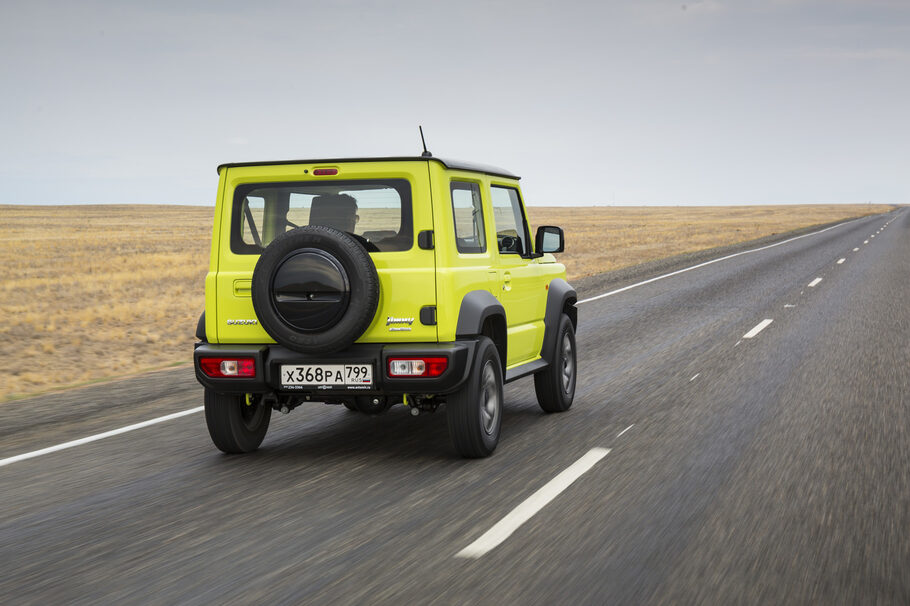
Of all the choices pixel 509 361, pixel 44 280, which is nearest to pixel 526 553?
pixel 509 361

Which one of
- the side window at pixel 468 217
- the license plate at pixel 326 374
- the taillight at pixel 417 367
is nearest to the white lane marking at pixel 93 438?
the license plate at pixel 326 374

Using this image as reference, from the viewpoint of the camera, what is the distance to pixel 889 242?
36.6 meters

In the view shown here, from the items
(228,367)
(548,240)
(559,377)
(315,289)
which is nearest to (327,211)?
(315,289)

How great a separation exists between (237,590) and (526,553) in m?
1.28

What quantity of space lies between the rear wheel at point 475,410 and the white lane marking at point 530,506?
0.61 metres

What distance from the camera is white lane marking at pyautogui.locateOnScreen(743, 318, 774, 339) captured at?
11.8 meters

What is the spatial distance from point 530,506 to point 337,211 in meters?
2.32

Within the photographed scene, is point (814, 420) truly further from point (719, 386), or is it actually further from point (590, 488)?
point (590, 488)

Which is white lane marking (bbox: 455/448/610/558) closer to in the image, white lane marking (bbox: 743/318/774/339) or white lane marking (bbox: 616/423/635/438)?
white lane marking (bbox: 616/423/635/438)

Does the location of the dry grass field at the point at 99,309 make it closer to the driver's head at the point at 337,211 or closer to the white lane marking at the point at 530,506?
the driver's head at the point at 337,211

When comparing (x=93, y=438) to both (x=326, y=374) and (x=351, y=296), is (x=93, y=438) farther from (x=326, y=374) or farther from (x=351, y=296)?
(x=351, y=296)

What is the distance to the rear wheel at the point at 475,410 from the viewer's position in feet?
19.0

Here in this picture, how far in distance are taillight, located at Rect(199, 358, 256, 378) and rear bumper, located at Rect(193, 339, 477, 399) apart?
1.0 inches

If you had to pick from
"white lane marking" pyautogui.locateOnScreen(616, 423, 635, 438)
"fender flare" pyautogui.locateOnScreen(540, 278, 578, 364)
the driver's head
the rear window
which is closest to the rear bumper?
the rear window
